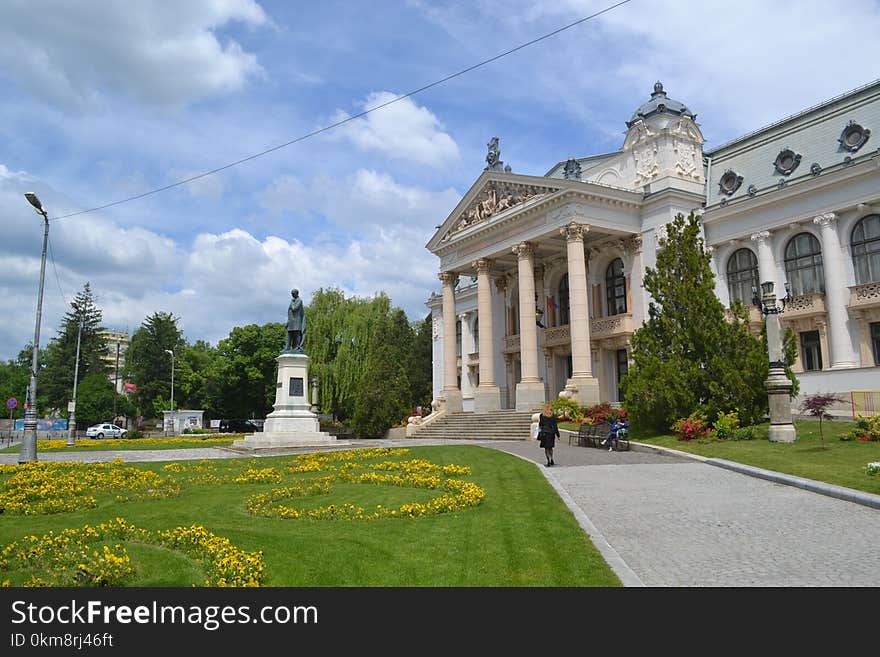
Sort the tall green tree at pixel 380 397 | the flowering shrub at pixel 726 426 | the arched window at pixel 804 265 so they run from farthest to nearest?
the tall green tree at pixel 380 397
the arched window at pixel 804 265
the flowering shrub at pixel 726 426

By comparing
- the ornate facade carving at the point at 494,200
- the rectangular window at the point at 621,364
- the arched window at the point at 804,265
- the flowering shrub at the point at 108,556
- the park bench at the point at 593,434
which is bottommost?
the flowering shrub at the point at 108,556

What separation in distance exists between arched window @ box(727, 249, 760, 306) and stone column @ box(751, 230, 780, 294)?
936mm

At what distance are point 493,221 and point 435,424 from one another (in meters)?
14.8

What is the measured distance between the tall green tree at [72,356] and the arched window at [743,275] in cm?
7829

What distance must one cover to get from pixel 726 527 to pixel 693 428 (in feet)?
49.8

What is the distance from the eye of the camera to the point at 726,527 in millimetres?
8906

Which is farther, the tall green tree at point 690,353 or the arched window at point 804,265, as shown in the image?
the arched window at point 804,265

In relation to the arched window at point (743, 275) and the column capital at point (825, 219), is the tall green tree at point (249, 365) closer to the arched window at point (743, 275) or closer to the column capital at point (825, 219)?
the arched window at point (743, 275)

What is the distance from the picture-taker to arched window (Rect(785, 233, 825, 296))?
33.7 metres

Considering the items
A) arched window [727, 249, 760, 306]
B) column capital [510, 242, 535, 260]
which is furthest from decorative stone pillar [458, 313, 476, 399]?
arched window [727, 249, 760, 306]

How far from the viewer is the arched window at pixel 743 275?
121ft

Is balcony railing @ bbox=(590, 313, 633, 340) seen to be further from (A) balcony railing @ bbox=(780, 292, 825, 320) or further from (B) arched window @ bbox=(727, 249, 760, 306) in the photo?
(A) balcony railing @ bbox=(780, 292, 825, 320)

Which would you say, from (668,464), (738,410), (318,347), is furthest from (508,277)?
(668,464)

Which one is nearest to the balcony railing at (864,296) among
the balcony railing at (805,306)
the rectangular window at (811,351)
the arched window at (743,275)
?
the balcony railing at (805,306)
